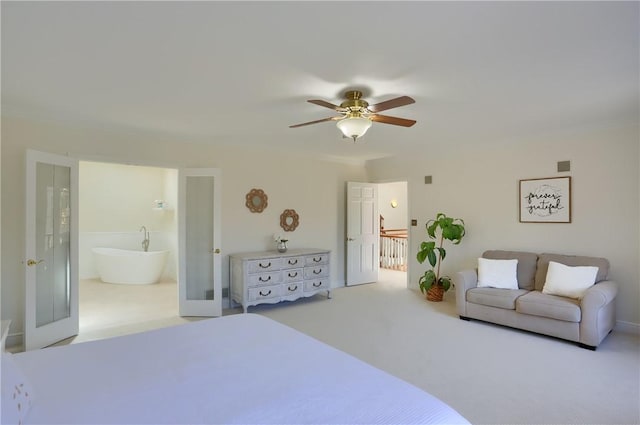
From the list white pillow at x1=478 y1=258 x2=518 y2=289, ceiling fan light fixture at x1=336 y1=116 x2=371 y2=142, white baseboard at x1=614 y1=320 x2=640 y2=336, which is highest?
ceiling fan light fixture at x1=336 y1=116 x2=371 y2=142

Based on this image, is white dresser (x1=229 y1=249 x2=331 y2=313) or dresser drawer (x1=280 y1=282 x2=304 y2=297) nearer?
white dresser (x1=229 y1=249 x2=331 y2=313)

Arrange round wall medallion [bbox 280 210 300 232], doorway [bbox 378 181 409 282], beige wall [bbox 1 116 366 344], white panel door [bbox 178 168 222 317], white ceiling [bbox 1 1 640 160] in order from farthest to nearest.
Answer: doorway [bbox 378 181 409 282] → round wall medallion [bbox 280 210 300 232] → white panel door [bbox 178 168 222 317] → beige wall [bbox 1 116 366 344] → white ceiling [bbox 1 1 640 160]

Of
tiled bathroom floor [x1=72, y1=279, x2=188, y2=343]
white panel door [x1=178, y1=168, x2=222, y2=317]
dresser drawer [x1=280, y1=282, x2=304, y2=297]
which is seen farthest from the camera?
dresser drawer [x1=280, y1=282, x2=304, y2=297]

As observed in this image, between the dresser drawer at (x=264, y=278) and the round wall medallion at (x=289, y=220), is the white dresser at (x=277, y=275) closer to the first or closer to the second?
the dresser drawer at (x=264, y=278)

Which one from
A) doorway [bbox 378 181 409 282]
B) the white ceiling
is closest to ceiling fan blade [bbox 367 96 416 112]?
the white ceiling

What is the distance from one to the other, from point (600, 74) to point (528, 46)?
0.93 m

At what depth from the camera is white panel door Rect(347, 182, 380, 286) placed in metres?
6.50

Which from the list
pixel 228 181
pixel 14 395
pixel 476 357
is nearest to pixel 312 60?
pixel 14 395

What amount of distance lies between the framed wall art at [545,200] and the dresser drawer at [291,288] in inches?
127

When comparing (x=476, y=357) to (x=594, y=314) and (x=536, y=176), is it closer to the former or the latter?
(x=594, y=314)

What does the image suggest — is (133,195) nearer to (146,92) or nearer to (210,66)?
(146,92)

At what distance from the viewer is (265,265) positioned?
195 inches

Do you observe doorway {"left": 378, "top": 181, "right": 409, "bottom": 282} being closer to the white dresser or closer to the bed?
the white dresser

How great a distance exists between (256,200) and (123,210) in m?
3.99
